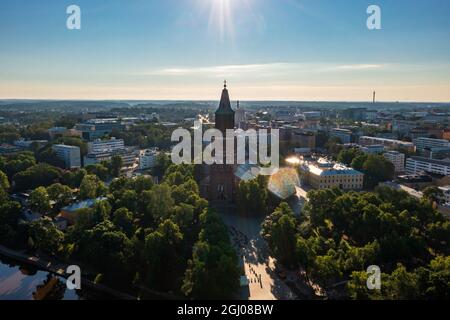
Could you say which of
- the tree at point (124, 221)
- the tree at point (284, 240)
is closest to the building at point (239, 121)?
the tree at point (124, 221)

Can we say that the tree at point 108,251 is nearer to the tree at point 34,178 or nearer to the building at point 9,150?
the tree at point 34,178

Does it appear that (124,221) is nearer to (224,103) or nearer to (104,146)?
(224,103)

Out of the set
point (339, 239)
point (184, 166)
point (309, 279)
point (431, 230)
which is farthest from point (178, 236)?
point (184, 166)

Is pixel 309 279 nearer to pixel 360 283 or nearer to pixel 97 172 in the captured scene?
pixel 360 283

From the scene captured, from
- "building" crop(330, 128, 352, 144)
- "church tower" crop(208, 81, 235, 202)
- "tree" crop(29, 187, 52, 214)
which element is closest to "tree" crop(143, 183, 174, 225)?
"church tower" crop(208, 81, 235, 202)

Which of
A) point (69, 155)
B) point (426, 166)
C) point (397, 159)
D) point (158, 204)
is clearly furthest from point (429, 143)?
point (69, 155)
